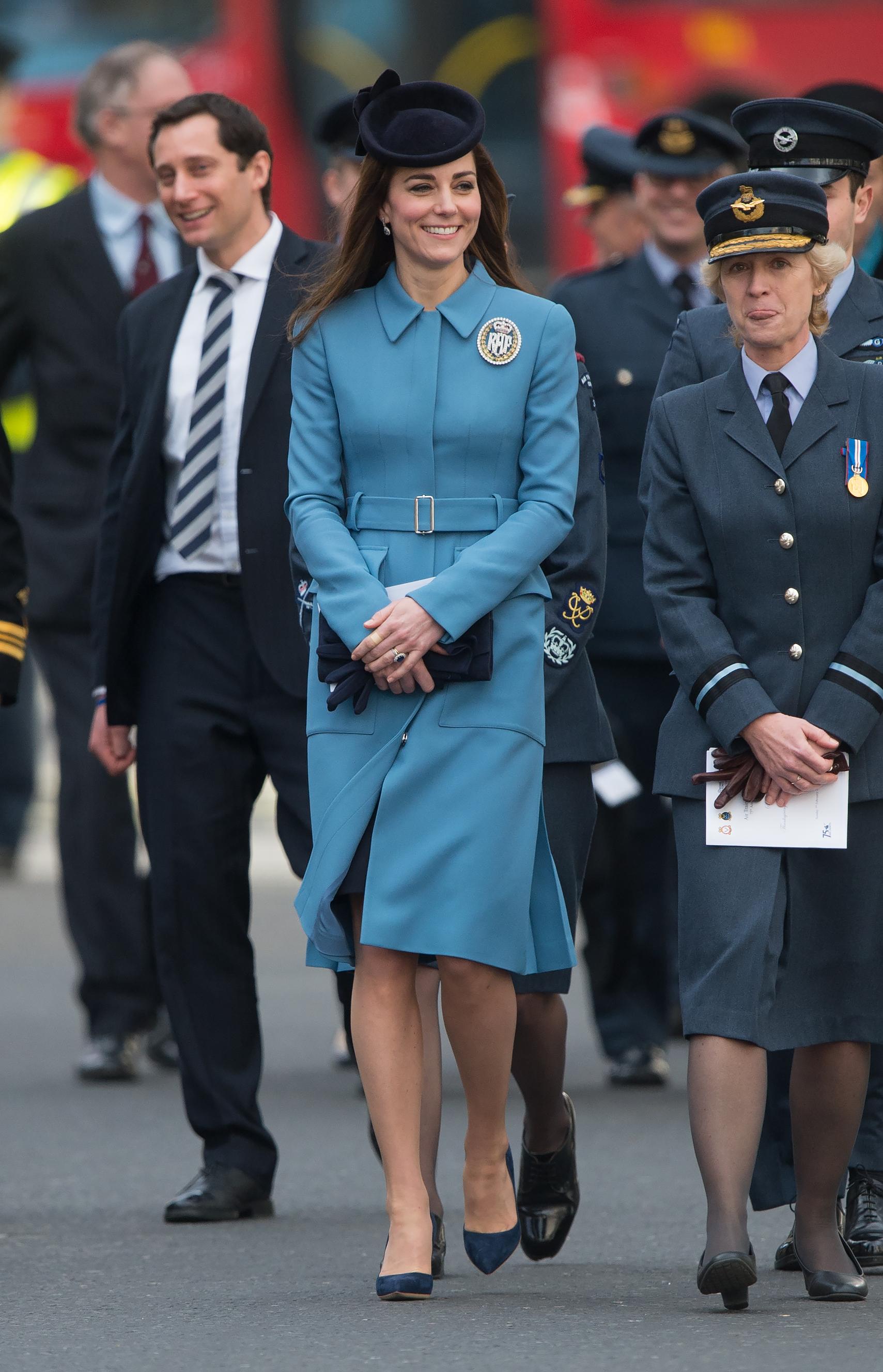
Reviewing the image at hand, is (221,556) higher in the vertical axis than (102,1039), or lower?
higher

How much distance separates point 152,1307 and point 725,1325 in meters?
1.02

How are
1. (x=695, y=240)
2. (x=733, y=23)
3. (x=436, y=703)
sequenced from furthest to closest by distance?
1. (x=733, y=23)
2. (x=695, y=240)
3. (x=436, y=703)

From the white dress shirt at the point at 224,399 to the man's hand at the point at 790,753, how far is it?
5.28 ft

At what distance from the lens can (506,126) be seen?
64.6 feet

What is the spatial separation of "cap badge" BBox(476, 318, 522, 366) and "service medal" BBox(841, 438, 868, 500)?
62 cm

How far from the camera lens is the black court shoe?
447 centimetres

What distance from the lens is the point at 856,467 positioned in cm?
475

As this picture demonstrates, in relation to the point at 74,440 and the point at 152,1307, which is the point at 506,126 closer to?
the point at 74,440

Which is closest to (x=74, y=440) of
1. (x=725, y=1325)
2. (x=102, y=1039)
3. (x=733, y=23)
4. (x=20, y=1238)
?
(x=102, y=1039)

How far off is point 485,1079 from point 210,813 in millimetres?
1268

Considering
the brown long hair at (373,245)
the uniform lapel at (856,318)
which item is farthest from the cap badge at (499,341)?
the uniform lapel at (856,318)

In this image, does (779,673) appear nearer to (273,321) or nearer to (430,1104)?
A: (430,1104)

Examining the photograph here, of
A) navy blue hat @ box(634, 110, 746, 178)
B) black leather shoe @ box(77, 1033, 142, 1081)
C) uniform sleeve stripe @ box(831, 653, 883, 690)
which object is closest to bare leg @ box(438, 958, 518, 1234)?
uniform sleeve stripe @ box(831, 653, 883, 690)

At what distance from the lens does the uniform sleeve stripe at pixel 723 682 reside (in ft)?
15.4
